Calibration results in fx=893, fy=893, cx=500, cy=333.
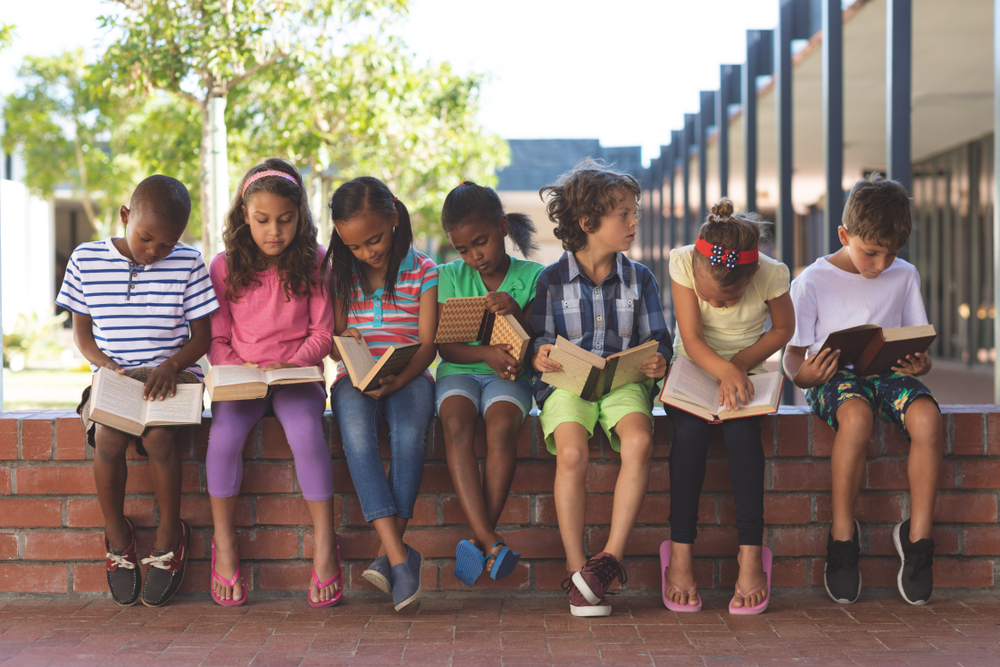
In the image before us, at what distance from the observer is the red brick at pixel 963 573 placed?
3.01 metres

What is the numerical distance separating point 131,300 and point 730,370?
2.00 m

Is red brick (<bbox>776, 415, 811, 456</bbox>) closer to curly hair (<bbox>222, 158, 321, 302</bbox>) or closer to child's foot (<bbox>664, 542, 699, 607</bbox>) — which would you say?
child's foot (<bbox>664, 542, 699, 607</bbox>)

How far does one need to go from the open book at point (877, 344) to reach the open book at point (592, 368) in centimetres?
63

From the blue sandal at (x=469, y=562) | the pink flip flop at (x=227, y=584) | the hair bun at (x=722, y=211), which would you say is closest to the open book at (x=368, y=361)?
the blue sandal at (x=469, y=562)

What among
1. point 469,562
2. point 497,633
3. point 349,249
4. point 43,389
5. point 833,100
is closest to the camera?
point 497,633

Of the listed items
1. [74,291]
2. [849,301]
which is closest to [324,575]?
[74,291]

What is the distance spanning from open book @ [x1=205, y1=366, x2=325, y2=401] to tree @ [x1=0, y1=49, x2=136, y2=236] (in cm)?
1653

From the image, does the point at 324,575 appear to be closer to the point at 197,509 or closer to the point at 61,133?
the point at 197,509

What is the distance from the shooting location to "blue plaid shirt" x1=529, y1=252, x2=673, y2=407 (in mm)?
3127

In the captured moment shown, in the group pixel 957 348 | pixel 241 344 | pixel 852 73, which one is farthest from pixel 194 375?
pixel 957 348

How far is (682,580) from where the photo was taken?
9.36 feet

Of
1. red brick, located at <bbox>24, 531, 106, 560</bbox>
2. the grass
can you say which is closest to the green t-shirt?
red brick, located at <bbox>24, 531, 106, 560</bbox>

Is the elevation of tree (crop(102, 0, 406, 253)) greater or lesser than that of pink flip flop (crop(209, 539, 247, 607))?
greater

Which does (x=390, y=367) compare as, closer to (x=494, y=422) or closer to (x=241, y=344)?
(x=494, y=422)
